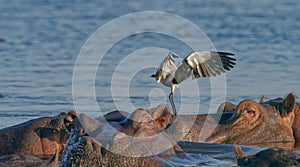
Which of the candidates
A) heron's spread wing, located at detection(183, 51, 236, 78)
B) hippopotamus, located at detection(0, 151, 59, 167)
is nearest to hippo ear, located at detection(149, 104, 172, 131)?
→ hippopotamus, located at detection(0, 151, 59, 167)

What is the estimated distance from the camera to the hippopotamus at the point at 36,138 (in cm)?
739

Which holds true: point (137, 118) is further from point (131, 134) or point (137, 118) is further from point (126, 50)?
point (126, 50)

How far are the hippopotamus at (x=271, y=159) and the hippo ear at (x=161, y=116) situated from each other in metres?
1.37

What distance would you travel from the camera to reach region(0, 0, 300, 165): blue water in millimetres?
10766

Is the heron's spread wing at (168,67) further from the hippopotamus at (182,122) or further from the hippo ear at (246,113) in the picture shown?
the hippo ear at (246,113)

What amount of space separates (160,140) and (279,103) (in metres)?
2.46

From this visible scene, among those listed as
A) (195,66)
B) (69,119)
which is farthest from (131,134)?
(195,66)

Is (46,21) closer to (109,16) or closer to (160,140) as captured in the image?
(109,16)

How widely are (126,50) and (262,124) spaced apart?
20.2ft

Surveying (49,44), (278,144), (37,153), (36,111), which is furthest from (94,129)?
(49,44)

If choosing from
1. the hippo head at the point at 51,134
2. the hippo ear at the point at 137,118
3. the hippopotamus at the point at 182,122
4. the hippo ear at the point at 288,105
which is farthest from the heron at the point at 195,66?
the hippo ear at the point at 137,118

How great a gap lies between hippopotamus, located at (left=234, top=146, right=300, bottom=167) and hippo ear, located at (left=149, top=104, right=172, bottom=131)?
1.37m

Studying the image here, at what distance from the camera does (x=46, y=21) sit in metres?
17.4

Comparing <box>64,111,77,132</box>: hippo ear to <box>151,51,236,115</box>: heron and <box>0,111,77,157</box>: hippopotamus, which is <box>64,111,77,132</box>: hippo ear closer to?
<box>0,111,77,157</box>: hippopotamus
